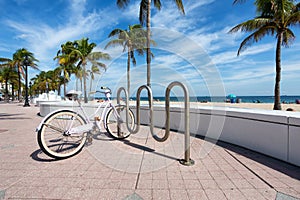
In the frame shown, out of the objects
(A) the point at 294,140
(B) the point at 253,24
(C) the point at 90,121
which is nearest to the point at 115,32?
(B) the point at 253,24

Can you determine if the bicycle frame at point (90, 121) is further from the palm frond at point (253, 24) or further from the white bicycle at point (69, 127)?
the palm frond at point (253, 24)

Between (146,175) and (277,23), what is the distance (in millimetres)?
13525

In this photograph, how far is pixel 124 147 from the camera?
428 centimetres

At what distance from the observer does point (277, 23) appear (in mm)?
11539

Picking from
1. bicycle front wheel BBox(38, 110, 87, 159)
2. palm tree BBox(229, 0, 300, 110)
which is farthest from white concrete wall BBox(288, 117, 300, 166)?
palm tree BBox(229, 0, 300, 110)

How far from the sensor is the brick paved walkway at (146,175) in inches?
90.8

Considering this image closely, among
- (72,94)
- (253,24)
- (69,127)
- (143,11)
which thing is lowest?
(69,127)

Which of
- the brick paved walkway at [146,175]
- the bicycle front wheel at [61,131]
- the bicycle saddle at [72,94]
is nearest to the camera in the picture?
the brick paved walkway at [146,175]

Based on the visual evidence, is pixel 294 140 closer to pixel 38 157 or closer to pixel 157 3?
pixel 38 157

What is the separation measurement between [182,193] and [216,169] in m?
0.98

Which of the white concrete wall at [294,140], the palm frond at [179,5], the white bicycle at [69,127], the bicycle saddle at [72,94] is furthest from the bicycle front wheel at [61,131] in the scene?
the palm frond at [179,5]

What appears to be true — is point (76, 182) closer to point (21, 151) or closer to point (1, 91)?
point (21, 151)

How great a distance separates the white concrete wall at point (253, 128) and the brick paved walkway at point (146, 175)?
22cm

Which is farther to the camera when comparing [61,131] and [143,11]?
[143,11]
